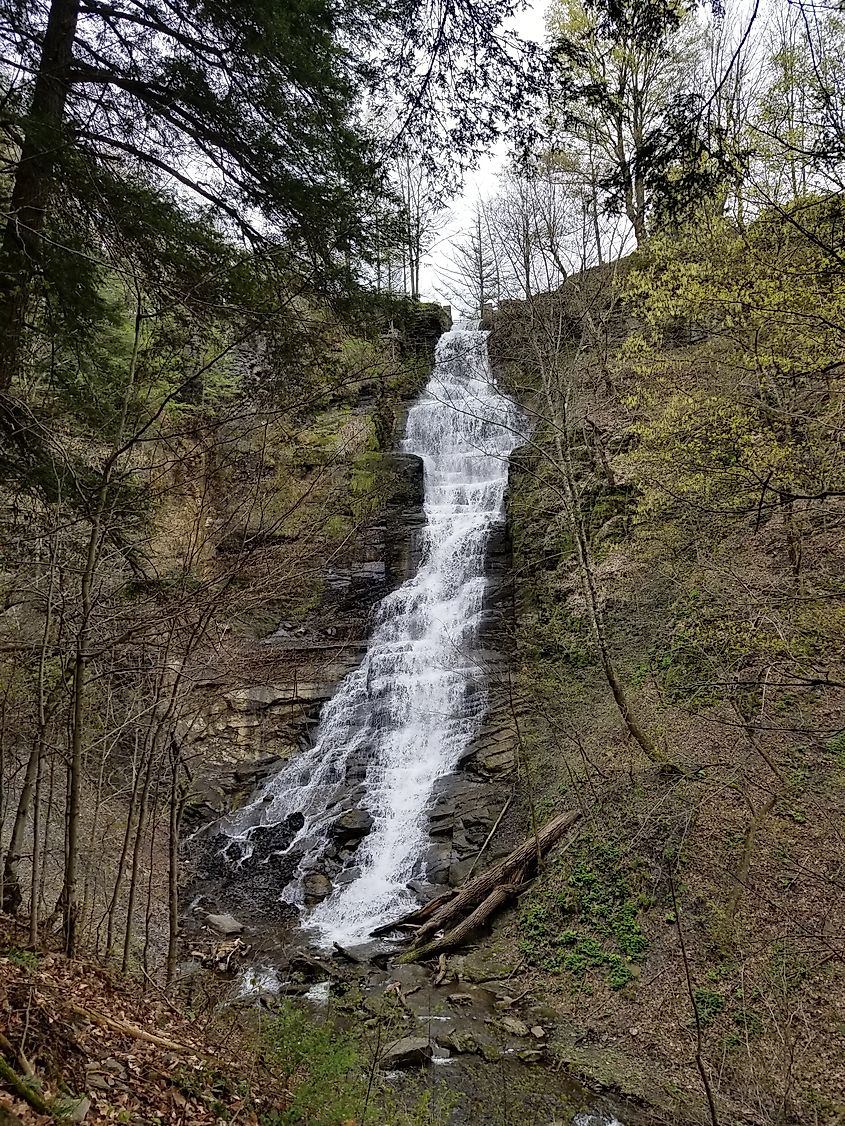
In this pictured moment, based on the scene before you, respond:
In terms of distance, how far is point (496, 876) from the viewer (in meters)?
9.55

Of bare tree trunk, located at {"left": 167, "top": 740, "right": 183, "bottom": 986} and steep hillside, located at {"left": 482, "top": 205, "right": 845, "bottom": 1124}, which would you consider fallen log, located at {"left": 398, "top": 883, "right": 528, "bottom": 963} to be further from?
bare tree trunk, located at {"left": 167, "top": 740, "right": 183, "bottom": 986}

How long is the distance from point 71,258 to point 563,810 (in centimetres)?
934

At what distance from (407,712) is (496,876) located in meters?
4.78

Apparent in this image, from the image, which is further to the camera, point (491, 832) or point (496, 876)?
point (491, 832)

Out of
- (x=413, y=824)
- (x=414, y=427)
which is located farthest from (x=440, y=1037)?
(x=414, y=427)

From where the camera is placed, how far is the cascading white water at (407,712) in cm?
1085

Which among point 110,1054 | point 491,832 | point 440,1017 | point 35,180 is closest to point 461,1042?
point 440,1017

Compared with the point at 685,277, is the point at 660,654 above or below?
below

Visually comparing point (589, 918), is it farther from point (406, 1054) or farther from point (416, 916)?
point (406, 1054)

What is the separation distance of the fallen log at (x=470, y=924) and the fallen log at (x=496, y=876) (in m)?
0.14

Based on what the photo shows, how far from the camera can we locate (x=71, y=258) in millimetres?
4363

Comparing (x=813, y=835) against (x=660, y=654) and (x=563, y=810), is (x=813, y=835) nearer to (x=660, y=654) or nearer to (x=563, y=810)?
(x=563, y=810)

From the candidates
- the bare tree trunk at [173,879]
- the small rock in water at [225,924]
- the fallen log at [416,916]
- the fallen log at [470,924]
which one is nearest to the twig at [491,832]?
the fallen log at [416,916]

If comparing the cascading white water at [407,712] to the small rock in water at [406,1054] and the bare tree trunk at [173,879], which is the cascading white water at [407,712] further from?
the bare tree trunk at [173,879]
